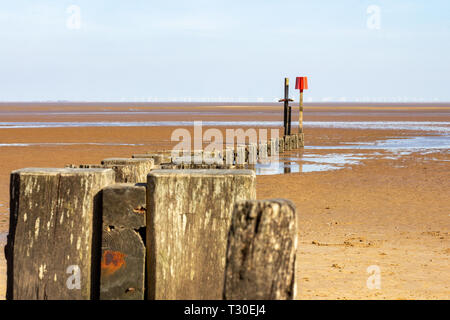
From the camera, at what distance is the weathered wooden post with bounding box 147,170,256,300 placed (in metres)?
3.65

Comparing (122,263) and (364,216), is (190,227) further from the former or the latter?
(364,216)

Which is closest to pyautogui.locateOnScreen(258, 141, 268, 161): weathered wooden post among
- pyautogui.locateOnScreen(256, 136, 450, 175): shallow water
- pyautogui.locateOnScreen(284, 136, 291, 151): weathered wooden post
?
pyautogui.locateOnScreen(256, 136, 450, 175): shallow water

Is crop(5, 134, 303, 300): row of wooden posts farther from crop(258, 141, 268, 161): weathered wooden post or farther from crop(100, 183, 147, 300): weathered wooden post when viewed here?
crop(258, 141, 268, 161): weathered wooden post

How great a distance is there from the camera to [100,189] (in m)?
3.75

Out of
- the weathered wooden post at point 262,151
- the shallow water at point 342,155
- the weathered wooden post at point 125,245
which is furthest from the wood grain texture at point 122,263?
the weathered wooden post at point 262,151

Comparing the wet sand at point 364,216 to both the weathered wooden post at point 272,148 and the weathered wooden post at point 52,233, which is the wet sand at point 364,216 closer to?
the weathered wooden post at point 272,148

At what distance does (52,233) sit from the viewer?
361 centimetres

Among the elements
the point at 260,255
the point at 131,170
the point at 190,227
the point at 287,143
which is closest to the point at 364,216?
the point at 131,170

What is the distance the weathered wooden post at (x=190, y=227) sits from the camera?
365cm

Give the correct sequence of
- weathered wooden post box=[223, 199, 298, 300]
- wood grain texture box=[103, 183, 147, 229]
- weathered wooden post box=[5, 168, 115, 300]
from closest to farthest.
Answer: weathered wooden post box=[223, 199, 298, 300] < weathered wooden post box=[5, 168, 115, 300] < wood grain texture box=[103, 183, 147, 229]
